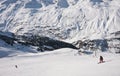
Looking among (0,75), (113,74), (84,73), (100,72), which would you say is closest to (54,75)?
(84,73)

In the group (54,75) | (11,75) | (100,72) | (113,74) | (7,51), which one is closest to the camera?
(113,74)

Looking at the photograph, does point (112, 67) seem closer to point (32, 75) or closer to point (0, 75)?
point (32, 75)

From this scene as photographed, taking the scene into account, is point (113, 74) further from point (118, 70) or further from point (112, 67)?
point (112, 67)

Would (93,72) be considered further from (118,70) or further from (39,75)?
(39,75)

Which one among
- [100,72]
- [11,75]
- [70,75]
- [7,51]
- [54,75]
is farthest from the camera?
[7,51]

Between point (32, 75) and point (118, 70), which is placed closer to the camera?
point (118, 70)

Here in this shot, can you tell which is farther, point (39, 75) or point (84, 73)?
point (39, 75)

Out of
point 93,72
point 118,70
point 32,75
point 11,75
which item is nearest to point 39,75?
point 32,75

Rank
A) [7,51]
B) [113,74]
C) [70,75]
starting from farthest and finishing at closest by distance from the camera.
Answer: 1. [7,51]
2. [70,75]
3. [113,74]

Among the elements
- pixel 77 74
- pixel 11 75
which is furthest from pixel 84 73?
pixel 11 75

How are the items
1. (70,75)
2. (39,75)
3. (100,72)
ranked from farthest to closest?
(39,75)
(70,75)
(100,72)
